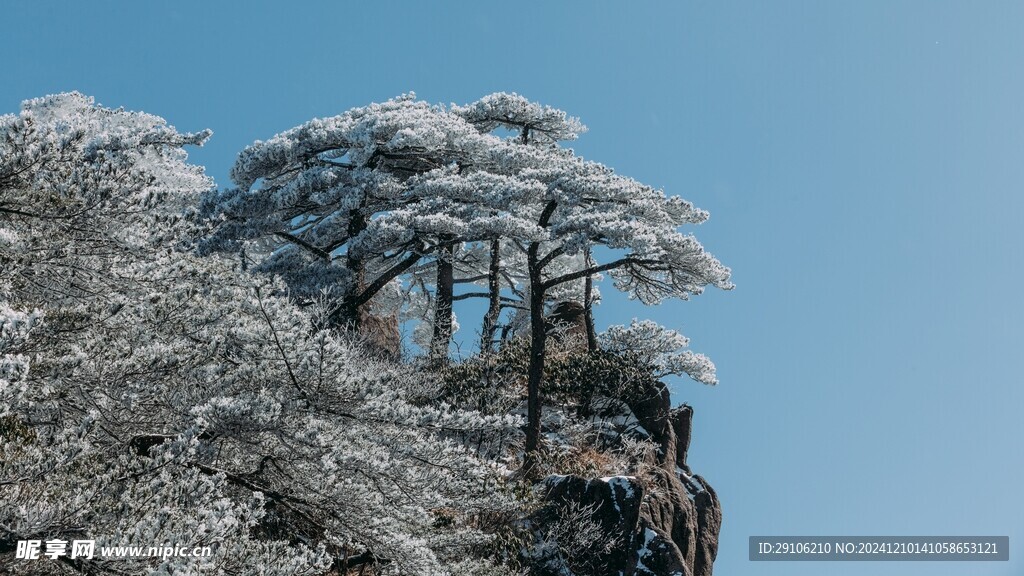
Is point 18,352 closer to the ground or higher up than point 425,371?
closer to the ground

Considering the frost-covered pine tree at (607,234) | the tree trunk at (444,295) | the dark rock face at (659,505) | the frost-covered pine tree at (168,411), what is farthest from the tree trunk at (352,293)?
the frost-covered pine tree at (168,411)

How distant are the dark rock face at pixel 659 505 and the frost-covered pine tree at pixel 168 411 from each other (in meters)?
3.54

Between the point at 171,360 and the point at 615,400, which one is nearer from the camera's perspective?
the point at 171,360

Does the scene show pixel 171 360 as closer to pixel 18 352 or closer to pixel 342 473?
pixel 18 352

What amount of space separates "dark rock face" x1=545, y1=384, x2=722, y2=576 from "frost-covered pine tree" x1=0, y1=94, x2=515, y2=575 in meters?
3.54

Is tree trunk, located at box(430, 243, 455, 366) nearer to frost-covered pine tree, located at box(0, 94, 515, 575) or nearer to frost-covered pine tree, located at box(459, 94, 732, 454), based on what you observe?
frost-covered pine tree, located at box(459, 94, 732, 454)

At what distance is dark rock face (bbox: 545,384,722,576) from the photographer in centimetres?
1357

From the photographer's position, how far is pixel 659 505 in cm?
1518

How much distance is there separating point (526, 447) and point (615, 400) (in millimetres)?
2905

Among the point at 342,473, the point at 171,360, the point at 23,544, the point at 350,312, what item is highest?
the point at 350,312

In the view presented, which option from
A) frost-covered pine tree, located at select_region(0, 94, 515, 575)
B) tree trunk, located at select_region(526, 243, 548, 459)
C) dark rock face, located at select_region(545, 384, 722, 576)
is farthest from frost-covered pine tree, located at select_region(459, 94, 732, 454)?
frost-covered pine tree, located at select_region(0, 94, 515, 575)

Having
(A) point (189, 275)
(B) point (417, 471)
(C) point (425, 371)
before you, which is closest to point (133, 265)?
(A) point (189, 275)

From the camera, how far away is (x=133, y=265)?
343 inches

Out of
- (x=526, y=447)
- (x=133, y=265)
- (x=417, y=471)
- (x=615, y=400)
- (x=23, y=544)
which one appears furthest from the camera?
(x=615, y=400)
